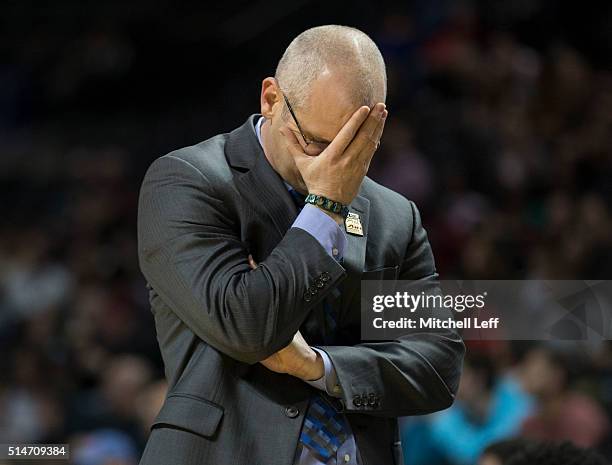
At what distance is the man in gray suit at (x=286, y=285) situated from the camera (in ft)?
7.94

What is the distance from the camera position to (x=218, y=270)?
8.03 ft

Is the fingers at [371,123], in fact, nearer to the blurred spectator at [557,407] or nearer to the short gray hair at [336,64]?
the short gray hair at [336,64]

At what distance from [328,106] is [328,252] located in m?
0.33

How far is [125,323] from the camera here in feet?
24.4

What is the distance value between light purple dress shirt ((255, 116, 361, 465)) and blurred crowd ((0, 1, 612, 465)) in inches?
97.5

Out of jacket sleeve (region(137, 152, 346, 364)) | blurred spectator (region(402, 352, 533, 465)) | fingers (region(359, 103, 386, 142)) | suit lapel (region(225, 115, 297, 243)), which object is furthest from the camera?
blurred spectator (region(402, 352, 533, 465))

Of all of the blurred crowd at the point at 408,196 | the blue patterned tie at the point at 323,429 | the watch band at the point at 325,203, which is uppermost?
the blurred crowd at the point at 408,196

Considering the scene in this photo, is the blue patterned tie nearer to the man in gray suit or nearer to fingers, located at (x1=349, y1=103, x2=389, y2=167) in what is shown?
the man in gray suit

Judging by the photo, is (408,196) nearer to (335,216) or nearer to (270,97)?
(270,97)

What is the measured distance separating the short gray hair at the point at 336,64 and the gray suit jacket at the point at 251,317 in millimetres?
215

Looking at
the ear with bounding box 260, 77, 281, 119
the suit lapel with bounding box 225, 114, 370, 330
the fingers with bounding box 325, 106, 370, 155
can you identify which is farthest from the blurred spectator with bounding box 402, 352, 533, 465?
the fingers with bounding box 325, 106, 370, 155

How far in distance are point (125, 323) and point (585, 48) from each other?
12.4 feet

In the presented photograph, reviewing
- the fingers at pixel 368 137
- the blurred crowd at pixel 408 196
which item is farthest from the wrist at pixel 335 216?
the blurred crowd at pixel 408 196

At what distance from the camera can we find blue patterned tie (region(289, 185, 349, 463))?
252 cm
